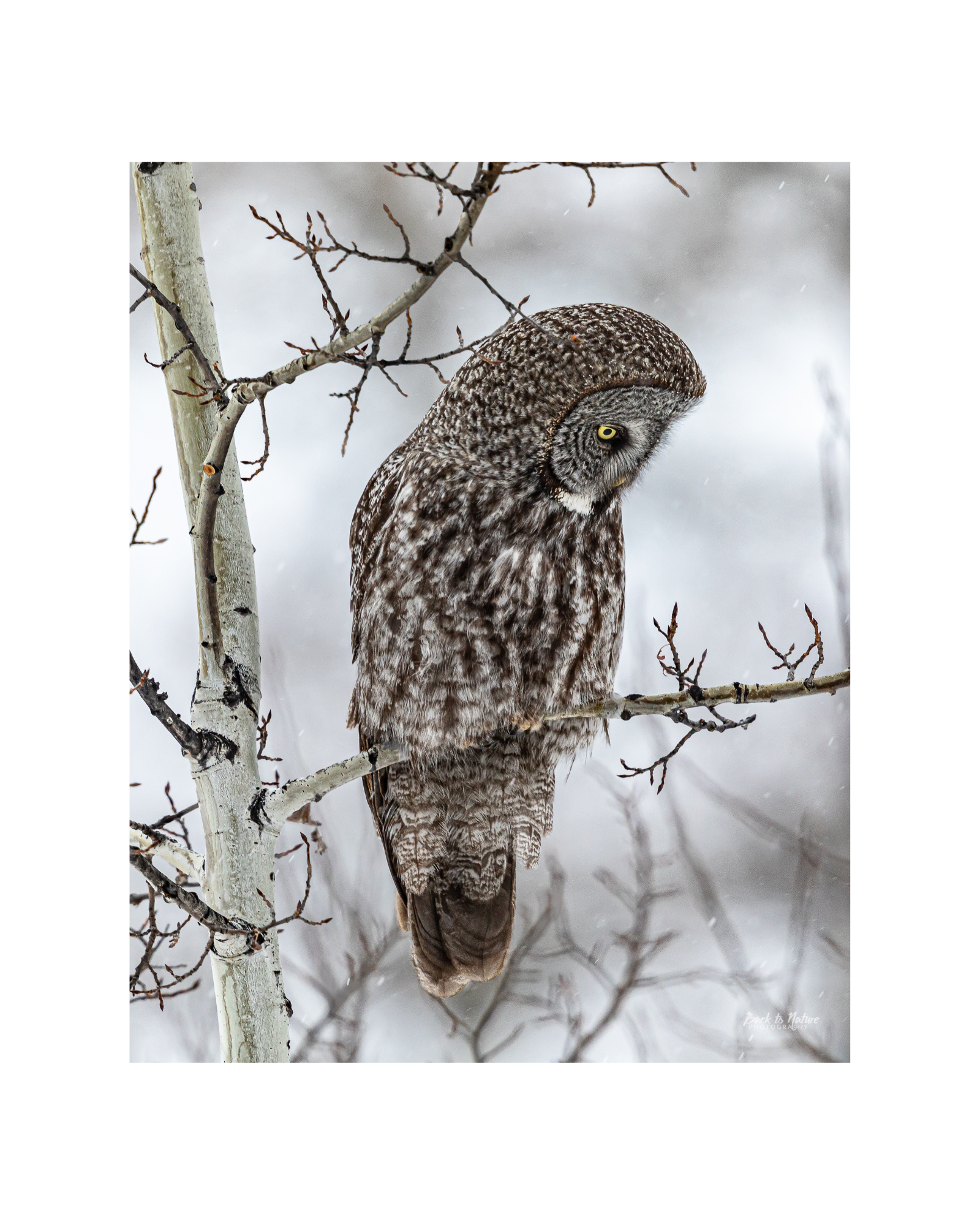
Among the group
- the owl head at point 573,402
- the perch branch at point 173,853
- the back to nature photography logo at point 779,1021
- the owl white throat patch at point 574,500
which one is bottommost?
the back to nature photography logo at point 779,1021

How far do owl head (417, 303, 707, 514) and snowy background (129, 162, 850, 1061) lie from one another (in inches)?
6.1

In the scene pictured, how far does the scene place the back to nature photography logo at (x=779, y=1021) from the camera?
7.62 feet

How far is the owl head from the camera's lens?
2.27 meters

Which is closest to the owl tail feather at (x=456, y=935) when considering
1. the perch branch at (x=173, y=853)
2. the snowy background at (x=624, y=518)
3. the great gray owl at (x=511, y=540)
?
the snowy background at (x=624, y=518)

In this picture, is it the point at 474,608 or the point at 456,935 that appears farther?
the point at 456,935

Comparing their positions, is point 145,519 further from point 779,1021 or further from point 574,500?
point 779,1021

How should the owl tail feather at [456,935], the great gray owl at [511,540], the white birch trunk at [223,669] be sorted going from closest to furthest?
the white birch trunk at [223,669] → the great gray owl at [511,540] → the owl tail feather at [456,935]

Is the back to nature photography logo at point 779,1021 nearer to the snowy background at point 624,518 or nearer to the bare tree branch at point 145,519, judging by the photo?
the snowy background at point 624,518

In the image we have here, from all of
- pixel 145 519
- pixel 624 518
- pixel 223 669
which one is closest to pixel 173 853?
pixel 223 669

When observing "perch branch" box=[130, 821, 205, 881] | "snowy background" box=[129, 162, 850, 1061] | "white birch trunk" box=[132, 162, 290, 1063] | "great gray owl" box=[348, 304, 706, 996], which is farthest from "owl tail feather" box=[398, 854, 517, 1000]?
"perch branch" box=[130, 821, 205, 881]

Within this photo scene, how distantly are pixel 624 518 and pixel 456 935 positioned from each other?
125 centimetres

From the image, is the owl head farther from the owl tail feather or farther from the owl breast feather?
the owl tail feather

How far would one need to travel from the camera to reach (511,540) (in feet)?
7.84
